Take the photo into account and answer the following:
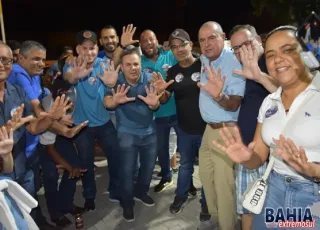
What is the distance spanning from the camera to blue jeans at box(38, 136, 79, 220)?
3941mm

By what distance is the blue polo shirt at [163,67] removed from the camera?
4828 millimetres

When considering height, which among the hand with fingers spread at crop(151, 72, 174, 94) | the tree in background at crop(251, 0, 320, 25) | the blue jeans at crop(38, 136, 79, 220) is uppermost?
the tree in background at crop(251, 0, 320, 25)

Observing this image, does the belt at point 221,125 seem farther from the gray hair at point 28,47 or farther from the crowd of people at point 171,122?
the gray hair at point 28,47

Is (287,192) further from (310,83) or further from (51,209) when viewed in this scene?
(51,209)

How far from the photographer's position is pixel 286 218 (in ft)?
7.72

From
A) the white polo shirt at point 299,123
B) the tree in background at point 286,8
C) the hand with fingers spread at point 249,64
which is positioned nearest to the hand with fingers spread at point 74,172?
the hand with fingers spread at point 249,64

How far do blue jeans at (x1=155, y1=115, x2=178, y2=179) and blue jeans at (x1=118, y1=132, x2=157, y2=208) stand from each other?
0.55m

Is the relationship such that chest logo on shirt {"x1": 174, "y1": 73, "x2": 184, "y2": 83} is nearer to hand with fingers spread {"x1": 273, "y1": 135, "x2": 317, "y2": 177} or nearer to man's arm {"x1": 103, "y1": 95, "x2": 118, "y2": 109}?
man's arm {"x1": 103, "y1": 95, "x2": 118, "y2": 109}

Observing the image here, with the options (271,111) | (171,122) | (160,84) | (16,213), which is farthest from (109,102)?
(271,111)

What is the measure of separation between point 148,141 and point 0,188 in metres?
2.12

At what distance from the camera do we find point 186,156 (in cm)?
437

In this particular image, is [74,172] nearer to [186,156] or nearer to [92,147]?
[92,147]

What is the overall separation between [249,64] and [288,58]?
93 cm

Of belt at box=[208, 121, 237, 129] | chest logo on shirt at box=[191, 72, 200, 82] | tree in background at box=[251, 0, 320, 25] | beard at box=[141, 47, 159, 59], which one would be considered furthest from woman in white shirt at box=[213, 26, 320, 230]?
tree in background at box=[251, 0, 320, 25]
